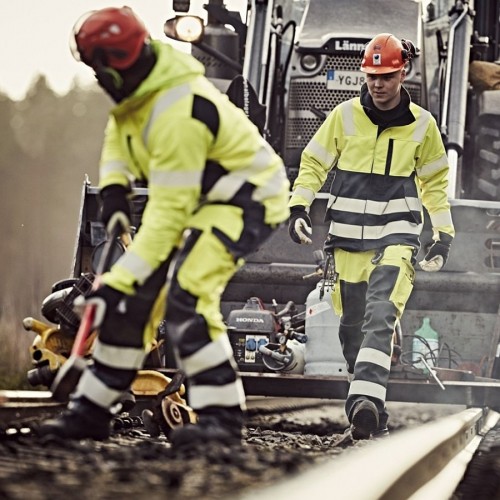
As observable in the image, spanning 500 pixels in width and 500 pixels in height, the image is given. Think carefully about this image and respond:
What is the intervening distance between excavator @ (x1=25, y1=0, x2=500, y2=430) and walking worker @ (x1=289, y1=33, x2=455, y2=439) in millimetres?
381

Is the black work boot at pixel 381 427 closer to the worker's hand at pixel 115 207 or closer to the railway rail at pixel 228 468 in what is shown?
the railway rail at pixel 228 468

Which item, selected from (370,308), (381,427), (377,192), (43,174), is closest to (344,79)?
(377,192)

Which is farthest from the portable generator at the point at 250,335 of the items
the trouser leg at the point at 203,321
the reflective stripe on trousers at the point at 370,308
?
the trouser leg at the point at 203,321

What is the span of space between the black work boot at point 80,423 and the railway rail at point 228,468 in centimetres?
5

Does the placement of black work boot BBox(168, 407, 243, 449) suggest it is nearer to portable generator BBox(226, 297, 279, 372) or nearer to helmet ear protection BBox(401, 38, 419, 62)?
helmet ear protection BBox(401, 38, 419, 62)

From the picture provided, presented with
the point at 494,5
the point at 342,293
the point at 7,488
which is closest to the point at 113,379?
the point at 7,488

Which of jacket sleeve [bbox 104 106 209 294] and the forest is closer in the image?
jacket sleeve [bbox 104 106 209 294]

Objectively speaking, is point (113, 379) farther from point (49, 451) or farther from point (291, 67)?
point (291, 67)

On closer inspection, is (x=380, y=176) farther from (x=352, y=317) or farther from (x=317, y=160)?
(x=352, y=317)

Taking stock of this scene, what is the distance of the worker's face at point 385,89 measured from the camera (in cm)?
595

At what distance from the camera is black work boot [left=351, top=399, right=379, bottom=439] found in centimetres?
544

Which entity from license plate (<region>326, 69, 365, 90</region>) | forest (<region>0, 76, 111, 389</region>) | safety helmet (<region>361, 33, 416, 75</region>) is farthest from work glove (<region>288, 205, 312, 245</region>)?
forest (<region>0, 76, 111, 389</region>)

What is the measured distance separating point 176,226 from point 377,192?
7.46 ft

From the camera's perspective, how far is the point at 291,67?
28.6 ft
